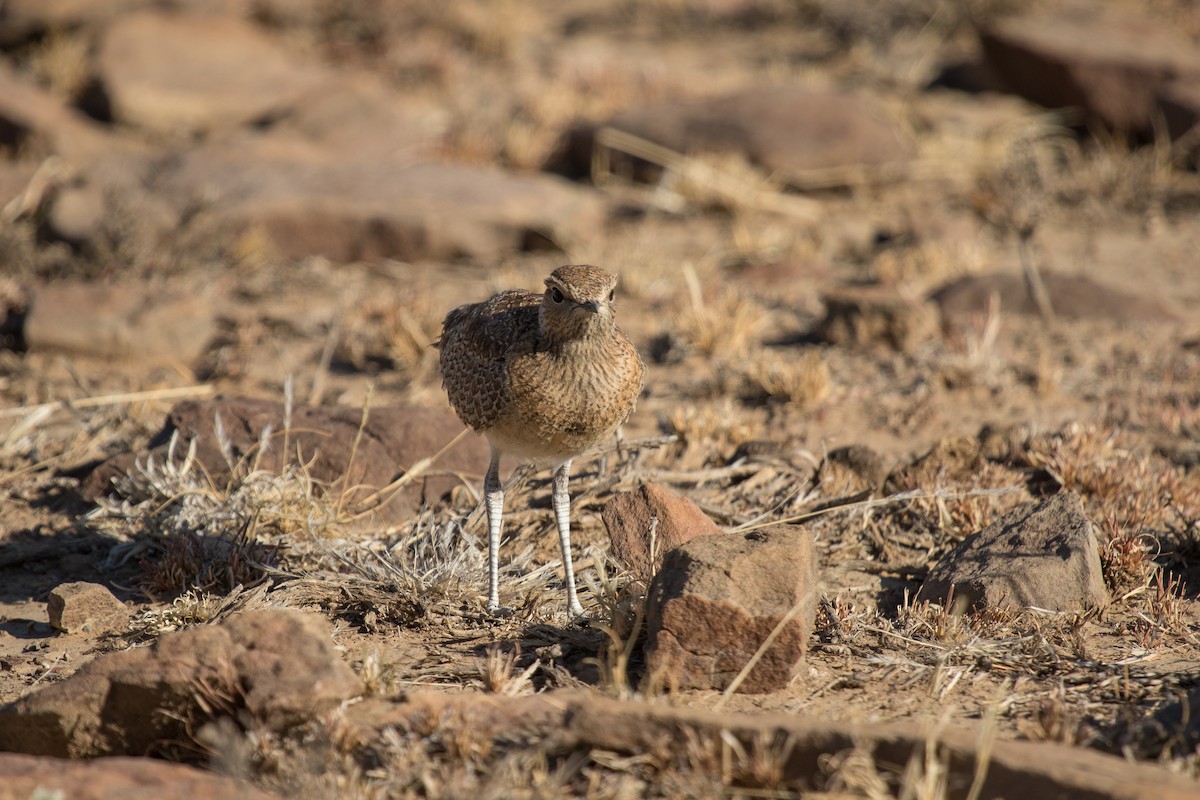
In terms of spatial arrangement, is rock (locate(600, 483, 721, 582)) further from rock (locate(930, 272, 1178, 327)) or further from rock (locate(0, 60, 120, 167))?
rock (locate(0, 60, 120, 167))

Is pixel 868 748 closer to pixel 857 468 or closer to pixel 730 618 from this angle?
pixel 730 618

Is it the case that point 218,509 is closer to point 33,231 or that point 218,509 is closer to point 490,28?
point 33,231

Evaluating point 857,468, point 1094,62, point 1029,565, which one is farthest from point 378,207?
point 1094,62

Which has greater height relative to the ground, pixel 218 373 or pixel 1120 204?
pixel 1120 204

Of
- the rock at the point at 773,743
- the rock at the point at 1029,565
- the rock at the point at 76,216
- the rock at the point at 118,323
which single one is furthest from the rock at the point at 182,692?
the rock at the point at 76,216

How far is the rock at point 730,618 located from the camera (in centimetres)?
427

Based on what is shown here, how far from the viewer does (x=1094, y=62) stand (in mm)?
12016

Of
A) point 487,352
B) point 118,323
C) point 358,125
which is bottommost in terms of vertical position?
point 118,323

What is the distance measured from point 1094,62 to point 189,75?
31.3ft

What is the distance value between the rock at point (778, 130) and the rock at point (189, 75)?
3.63m

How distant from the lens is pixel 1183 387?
24.8 feet

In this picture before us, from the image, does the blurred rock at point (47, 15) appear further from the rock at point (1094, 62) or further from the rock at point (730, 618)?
the rock at point (730, 618)

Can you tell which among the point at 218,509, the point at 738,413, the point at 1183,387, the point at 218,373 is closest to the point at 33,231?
the point at 218,373

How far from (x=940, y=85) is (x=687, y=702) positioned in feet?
37.3
